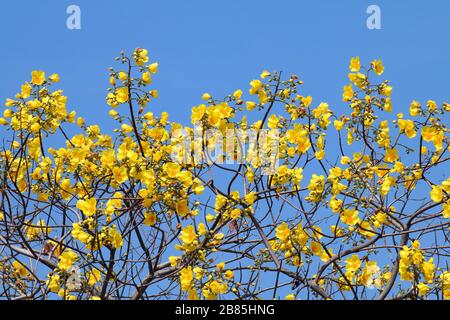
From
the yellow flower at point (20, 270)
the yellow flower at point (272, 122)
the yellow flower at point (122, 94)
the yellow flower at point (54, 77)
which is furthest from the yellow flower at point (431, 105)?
the yellow flower at point (20, 270)

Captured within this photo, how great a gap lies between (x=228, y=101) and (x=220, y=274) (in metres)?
1.09

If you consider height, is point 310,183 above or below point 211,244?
above

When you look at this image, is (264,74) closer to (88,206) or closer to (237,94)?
(237,94)

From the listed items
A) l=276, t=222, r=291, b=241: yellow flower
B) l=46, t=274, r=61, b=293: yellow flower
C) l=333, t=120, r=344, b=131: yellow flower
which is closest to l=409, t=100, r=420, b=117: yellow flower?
l=333, t=120, r=344, b=131: yellow flower

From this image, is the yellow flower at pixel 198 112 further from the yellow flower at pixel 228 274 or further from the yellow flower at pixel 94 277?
the yellow flower at pixel 94 277

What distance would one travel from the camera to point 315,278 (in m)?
4.22

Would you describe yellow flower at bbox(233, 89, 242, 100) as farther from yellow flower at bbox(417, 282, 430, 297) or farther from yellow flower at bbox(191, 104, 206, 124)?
yellow flower at bbox(417, 282, 430, 297)

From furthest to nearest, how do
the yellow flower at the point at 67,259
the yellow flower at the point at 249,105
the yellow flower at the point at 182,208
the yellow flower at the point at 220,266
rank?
the yellow flower at the point at 249,105
the yellow flower at the point at 182,208
the yellow flower at the point at 220,266
the yellow flower at the point at 67,259

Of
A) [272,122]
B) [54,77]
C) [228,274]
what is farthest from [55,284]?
[272,122]

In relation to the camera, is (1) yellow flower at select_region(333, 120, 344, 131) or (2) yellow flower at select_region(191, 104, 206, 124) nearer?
(2) yellow flower at select_region(191, 104, 206, 124)

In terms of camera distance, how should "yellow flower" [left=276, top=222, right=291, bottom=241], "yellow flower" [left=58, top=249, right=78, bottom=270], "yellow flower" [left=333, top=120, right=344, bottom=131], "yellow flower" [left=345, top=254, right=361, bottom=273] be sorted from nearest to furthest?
"yellow flower" [left=58, top=249, right=78, bottom=270] → "yellow flower" [left=276, top=222, right=291, bottom=241] → "yellow flower" [left=345, top=254, right=361, bottom=273] → "yellow flower" [left=333, top=120, right=344, bottom=131]

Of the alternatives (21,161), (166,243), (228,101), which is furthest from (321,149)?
(21,161)
